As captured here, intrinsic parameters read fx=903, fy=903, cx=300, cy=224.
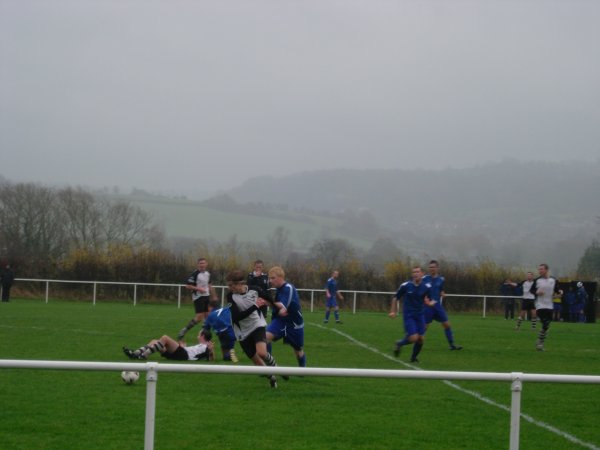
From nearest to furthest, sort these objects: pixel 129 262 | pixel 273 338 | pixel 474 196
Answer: pixel 273 338 < pixel 129 262 < pixel 474 196

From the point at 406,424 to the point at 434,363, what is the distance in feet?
34.1

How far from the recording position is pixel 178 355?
51.4ft

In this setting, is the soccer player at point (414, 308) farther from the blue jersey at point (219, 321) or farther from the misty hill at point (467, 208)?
the misty hill at point (467, 208)

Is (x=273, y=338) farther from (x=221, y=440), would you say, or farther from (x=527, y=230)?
(x=527, y=230)

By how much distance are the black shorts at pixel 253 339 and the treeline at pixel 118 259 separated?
1421 inches

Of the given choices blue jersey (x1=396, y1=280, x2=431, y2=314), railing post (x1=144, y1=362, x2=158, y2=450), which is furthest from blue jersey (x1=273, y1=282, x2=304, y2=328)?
railing post (x1=144, y1=362, x2=158, y2=450)

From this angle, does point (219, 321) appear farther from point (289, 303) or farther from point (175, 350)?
point (289, 303)

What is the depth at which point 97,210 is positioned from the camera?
74375mm

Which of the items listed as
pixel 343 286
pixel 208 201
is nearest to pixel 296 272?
pixel 343 286

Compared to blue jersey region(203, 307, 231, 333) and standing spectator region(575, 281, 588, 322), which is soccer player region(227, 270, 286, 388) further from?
standing spectator region(575, 281, 588, 322)

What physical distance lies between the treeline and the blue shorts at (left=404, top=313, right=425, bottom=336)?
109 feet

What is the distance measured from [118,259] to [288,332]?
4035 cm

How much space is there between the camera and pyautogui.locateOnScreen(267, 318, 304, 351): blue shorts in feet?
46.2

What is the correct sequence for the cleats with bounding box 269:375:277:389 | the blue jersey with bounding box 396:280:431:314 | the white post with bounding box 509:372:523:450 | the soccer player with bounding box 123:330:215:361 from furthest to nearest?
the blue jersey with bounding box 396:280:431:314 < the soccer player with bounding box 123:330:215:361 < the cleats with bounding box 269:375:277:389 < the white post with bounding box 509:372:523:450
